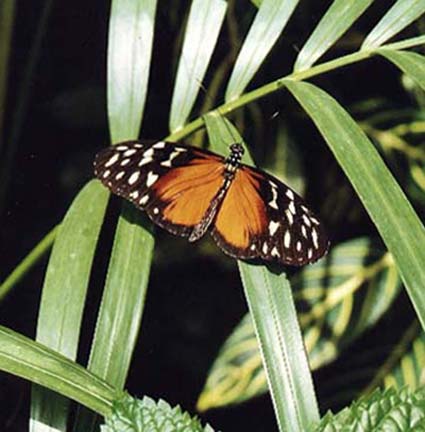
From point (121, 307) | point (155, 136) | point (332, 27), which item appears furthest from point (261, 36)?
point (155, 136)

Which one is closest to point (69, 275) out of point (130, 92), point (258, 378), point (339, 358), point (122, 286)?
point (122, 286)

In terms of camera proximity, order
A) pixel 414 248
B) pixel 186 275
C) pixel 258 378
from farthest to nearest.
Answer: pixel 186 275, pixel 258 378, pixel 414 248

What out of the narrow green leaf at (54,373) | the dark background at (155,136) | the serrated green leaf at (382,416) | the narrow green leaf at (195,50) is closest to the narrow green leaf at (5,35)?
the dark background at (155,136)

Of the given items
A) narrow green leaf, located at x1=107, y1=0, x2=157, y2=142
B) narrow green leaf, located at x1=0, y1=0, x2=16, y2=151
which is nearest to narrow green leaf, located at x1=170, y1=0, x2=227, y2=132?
narrow green leaf, located at x1=107, y1=0, x2=157, y2=142

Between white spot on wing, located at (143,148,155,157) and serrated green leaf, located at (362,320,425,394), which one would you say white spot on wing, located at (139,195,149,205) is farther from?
serrated green leaf, located at (362,320,425,394)

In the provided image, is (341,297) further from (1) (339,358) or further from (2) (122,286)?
(2) (122,286)

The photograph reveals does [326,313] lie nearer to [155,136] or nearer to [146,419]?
[155,136]
